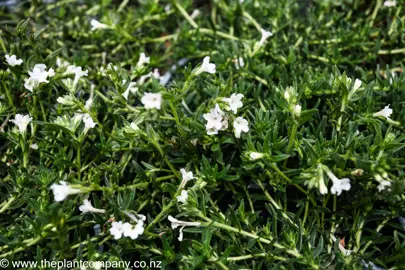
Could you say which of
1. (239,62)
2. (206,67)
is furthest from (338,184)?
(239,62)

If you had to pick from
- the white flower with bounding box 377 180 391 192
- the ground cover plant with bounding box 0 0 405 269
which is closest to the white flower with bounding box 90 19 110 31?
the ground cover plant with bounding box 0 0 405 269

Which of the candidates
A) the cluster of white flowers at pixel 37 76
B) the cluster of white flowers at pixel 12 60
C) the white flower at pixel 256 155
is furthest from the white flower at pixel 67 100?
the white flower at pixel 256 155

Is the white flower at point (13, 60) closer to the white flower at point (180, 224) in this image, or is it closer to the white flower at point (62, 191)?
the white flower at point (62, 191)

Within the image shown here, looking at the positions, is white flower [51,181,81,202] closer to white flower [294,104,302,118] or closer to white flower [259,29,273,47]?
white flower [294,104,302,118]

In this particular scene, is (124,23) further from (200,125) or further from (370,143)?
(370,143)

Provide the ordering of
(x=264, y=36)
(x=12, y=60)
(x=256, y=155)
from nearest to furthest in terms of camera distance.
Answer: (x=256, y=155)
(x=12, y=60)
(x=264, y=36)

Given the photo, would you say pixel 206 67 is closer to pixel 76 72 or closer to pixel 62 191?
pixel 76 72
